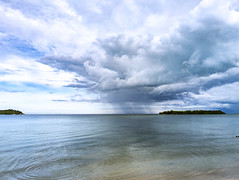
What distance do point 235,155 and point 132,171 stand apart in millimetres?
14220

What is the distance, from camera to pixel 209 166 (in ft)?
50.6

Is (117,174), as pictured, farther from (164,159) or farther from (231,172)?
(231,172)

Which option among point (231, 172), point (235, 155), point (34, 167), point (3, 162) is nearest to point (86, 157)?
point (34, 167)

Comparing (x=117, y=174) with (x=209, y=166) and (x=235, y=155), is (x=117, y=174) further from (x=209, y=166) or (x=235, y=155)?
(x=235, y=155)

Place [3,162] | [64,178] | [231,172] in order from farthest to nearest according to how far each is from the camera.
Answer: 1. [3,162]
2. [231,172]
3. [64,178]

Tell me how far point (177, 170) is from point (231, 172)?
434 cm

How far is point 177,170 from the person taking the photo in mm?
14242

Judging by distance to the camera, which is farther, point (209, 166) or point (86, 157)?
point (86, 157)

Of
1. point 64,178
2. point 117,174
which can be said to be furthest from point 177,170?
point 64,178

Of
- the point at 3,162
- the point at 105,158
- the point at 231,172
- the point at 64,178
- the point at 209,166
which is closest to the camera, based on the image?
the point at 64,178

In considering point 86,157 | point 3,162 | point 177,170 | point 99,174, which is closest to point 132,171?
point 99,174

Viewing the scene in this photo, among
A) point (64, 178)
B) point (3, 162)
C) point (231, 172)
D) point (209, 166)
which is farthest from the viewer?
point (3, 162)

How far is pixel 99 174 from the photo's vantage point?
44.2ft

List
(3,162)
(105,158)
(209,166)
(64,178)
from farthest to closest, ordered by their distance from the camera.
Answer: (105,158) < (3,162) < (209,166) < (64,178)
